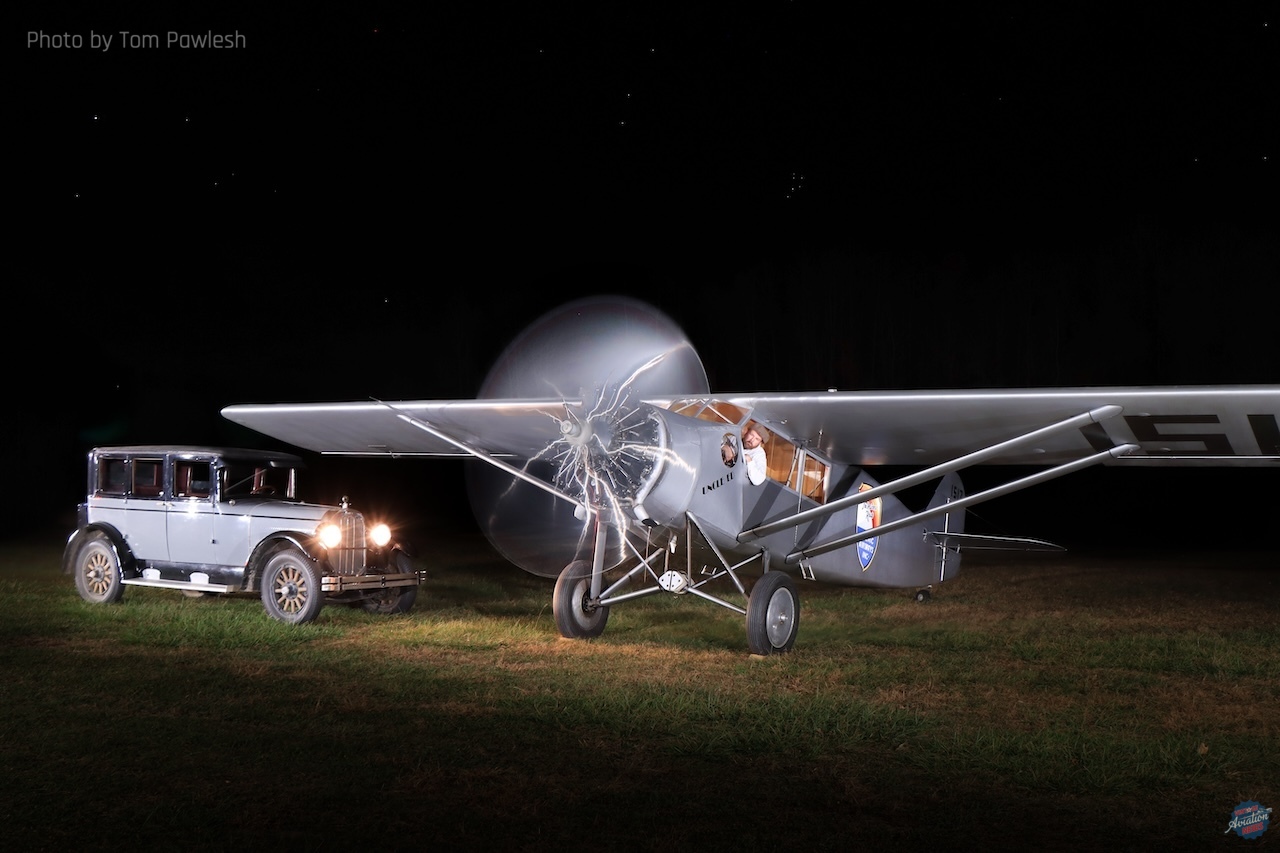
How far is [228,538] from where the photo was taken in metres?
11.0

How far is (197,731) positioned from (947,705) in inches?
183

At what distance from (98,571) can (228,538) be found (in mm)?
1967

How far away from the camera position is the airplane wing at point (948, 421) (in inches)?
313

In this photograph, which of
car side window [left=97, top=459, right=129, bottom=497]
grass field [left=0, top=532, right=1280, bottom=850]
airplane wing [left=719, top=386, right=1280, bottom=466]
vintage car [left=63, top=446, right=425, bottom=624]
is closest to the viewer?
grass field [left=0, top=532, right=1280, bottom=850]

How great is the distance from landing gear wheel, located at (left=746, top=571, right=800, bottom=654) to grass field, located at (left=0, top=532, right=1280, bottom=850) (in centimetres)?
24

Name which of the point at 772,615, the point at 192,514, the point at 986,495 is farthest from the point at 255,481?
the point at 986,495

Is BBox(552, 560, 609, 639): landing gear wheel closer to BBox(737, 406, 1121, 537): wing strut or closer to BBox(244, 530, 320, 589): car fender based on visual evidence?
BBox(737, 406, 1121, 537): wing strut

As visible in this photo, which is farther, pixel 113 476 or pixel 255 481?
pixel 113 476

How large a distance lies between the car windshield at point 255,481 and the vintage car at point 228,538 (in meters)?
0.01

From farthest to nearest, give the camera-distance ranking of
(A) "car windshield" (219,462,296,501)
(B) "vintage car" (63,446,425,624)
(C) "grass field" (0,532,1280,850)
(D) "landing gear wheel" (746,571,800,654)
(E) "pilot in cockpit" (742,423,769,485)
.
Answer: (A) "car windshield" (219,462,296,501), (B) "vintage car" (63,446,425,624), (E) "pilot in cockpit" (742,423,769,485), (D) "landing gear wheel" (746,571,800,654), (C) "grass field" (0,532,1280,850)

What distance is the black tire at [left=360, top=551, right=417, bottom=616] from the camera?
1115 cm

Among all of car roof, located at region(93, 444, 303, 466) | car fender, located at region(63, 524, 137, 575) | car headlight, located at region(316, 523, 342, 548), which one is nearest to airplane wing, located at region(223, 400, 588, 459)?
car roof, located at region(93, 444, 303, 466)

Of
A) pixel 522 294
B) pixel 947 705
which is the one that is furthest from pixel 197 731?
pixel 522 294

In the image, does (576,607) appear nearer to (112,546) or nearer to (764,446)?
(764,446)
